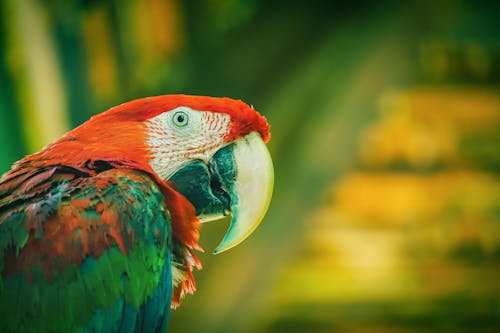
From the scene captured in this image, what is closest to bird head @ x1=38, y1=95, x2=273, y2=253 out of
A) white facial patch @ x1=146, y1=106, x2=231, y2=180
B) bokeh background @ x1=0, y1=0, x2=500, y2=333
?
white facial patch @ x1=146, y1=106, x2=231, y2=180

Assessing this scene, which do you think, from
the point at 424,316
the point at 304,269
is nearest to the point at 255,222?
the point at 304,269

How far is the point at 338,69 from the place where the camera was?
1.11 meters

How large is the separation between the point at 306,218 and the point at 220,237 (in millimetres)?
203

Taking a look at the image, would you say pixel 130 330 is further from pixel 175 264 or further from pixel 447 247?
pixel 447 247

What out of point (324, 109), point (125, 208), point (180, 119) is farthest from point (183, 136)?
point (324, 109)

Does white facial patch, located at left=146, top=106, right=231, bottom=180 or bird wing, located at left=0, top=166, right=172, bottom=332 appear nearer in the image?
bird wing, located at left=0, top=166, right=172, bottom=332

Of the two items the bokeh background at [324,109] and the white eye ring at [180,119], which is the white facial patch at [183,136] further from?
the bokeh background at [324,109]

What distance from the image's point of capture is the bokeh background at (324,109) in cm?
108

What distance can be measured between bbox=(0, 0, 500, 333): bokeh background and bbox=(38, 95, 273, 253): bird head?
11.3 inches

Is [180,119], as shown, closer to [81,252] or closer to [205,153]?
[205,153]

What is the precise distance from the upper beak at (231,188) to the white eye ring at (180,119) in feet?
0.15

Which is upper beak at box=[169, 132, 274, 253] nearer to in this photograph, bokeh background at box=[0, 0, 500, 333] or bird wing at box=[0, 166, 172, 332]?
bird wing at box=[0, 166, 172, 332]

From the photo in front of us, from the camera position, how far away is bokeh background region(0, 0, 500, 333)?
3.55ft

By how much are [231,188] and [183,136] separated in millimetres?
80
